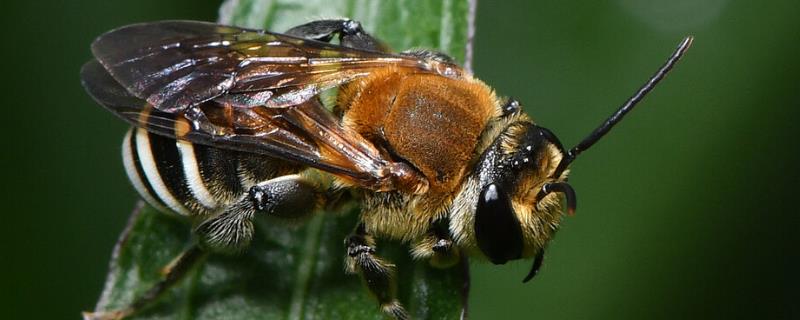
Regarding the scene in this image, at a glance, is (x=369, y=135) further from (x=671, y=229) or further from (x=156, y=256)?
(x=671, y=229)

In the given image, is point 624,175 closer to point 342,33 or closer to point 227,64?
point 342,33

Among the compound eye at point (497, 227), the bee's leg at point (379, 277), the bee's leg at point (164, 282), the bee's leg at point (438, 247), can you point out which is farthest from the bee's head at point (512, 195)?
the bee's leg at point (164, 282)

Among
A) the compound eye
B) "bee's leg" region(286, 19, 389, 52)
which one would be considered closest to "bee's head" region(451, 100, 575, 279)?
the compound eye

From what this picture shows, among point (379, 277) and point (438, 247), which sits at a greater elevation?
point (438, 247)

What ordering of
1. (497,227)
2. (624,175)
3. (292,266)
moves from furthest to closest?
(624,175), (292,266), (497,227)

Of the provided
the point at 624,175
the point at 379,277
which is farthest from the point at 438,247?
the point at 624,175

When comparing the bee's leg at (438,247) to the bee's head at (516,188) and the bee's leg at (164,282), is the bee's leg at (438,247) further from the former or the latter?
the bee's leg at (164,282)

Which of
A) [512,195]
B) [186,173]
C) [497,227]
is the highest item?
[512,195]
